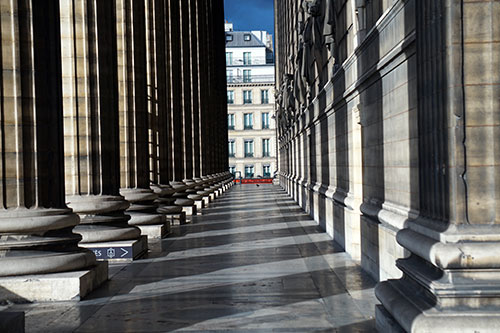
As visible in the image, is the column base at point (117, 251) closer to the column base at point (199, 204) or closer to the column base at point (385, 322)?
the column base at point (385, 322)

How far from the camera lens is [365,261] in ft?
35.7

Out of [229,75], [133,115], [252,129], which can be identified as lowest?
[133,115]

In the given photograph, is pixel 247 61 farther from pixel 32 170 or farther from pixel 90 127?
pixel 32 170

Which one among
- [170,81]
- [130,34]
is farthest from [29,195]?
[170,81]

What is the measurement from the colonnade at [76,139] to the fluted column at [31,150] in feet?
0.05

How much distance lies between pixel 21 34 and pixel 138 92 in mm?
7126

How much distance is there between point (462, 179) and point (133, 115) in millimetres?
12064

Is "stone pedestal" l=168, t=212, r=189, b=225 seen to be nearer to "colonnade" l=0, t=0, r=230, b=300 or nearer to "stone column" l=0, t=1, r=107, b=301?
"colonnade" l=0, t=0, r=230, b=300

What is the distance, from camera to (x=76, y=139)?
485 inches

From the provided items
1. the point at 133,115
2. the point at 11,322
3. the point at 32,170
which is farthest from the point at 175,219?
the point at 11,322

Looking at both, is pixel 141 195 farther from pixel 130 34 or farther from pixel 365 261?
pixel 365 261

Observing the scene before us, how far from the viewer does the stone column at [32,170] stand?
8.95 m

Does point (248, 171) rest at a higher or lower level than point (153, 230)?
higher

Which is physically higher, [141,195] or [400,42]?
[400,42]
